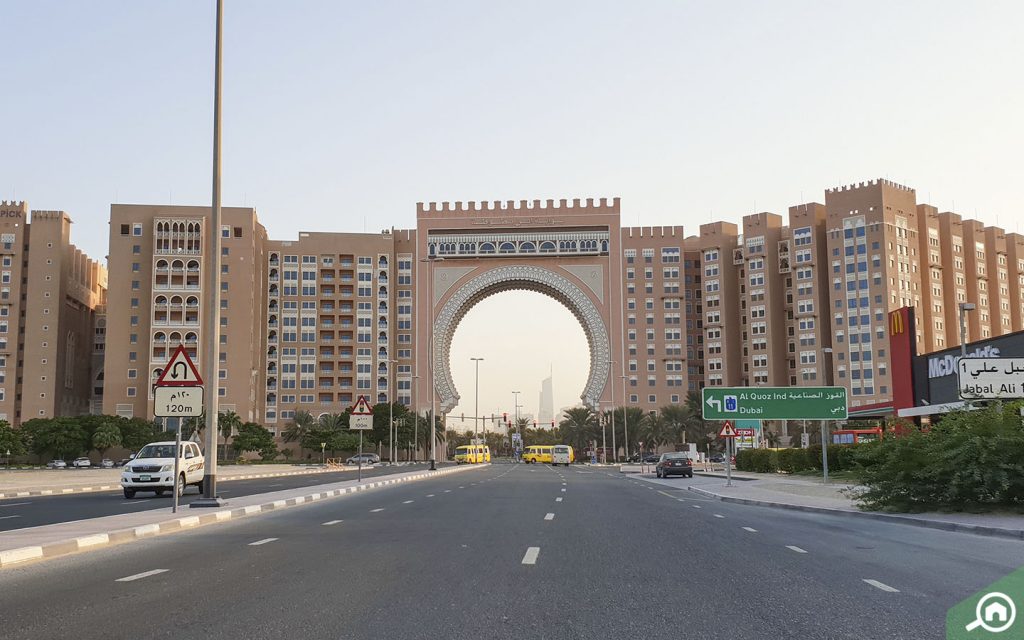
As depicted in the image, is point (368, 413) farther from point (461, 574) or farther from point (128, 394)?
point (128, 394)

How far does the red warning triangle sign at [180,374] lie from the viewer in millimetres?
18344

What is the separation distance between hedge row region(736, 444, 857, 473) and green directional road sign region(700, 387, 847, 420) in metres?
1.93

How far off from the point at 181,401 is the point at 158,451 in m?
11.4

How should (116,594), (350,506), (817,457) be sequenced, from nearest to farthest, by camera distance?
(116,594)
(350,506)
(817,457)

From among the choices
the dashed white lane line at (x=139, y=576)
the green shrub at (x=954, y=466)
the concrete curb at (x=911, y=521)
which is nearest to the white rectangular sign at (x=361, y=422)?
the concrete curb at (x=911, y=521)

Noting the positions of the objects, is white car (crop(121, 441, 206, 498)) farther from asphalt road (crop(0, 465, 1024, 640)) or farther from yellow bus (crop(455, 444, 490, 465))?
yellow bus (crop(455, 444, 490, 465))

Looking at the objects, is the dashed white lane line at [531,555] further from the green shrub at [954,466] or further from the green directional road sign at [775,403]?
the green directional road sign at [775,403]

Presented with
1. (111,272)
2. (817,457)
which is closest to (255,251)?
(111,272)

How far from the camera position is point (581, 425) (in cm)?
12338

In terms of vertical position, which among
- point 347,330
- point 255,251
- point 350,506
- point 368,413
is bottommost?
point 350,506

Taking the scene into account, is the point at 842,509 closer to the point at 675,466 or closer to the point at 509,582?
the point at 509,582

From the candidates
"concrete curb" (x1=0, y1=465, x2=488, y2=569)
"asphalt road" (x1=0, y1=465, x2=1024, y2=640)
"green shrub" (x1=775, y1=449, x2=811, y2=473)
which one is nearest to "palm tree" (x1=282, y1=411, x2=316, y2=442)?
"green shrub" (x1=775, y1=449, x2=811, y2=473)

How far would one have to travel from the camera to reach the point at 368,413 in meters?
35.8

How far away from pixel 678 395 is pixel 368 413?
341ft
